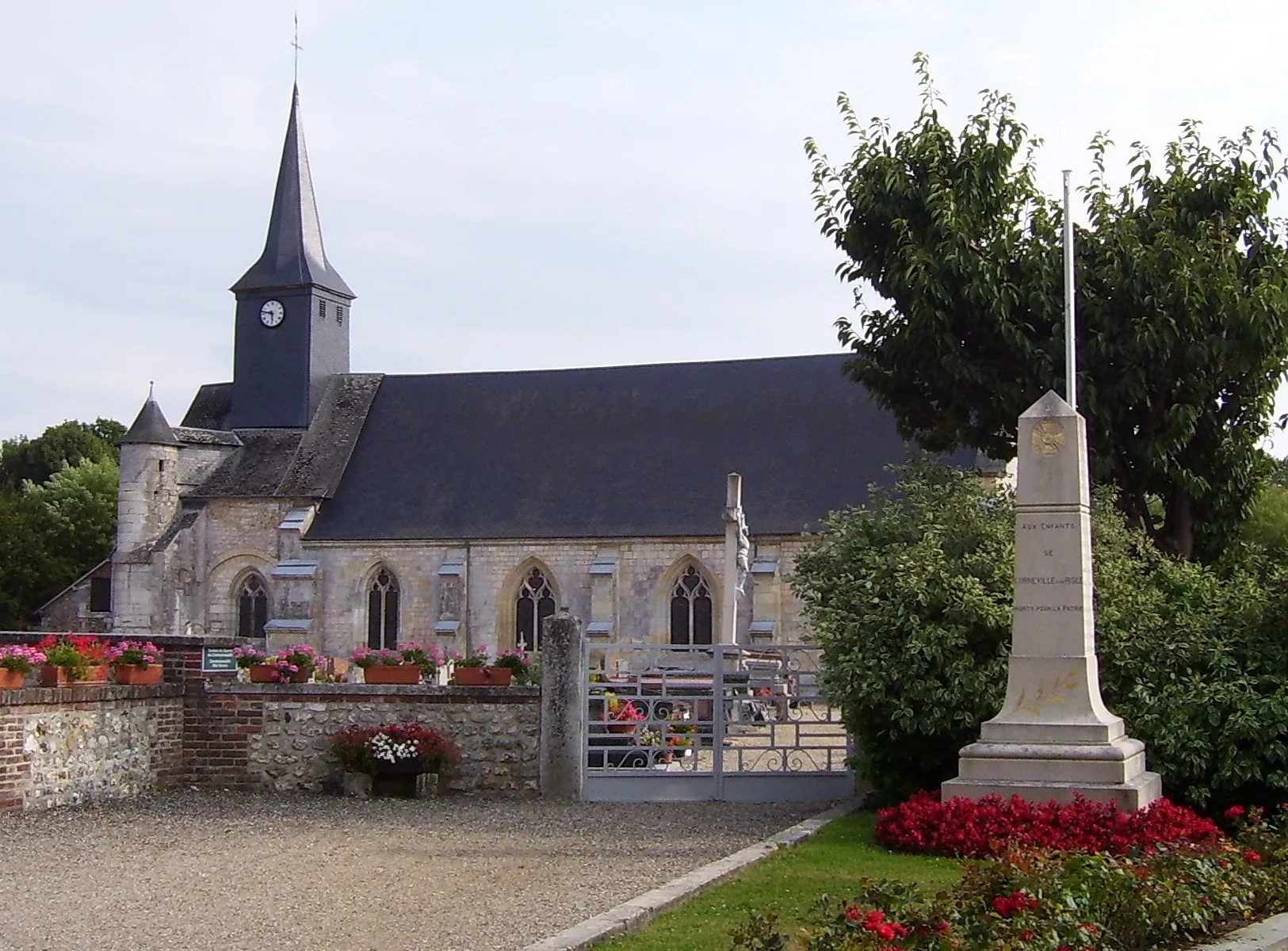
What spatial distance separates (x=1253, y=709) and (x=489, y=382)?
91.4ft

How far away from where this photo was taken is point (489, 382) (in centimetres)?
3709

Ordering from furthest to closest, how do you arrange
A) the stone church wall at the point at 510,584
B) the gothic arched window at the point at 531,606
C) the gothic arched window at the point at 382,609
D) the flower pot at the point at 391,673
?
the gothic arched window at the point at 382,609
the gothic arched window at the point at 531,606
the stone church wall at the point at 510,584
the flower pot at the point at 391,673

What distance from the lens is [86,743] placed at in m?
12.6

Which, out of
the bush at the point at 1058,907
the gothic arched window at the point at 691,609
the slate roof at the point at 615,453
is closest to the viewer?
the bush at the point at 1058,907

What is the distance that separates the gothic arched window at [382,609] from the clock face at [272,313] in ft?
24.4

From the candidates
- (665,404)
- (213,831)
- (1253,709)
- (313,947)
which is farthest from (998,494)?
(665,404)

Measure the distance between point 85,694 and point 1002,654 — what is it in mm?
7569

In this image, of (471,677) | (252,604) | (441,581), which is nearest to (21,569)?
(252,604)

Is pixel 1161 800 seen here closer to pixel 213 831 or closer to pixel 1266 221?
pixel 213 831

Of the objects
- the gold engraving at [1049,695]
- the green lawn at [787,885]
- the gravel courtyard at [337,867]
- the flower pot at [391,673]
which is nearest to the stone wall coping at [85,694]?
the gravel courtyard at [337,867]

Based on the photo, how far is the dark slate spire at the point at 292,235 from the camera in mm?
37031

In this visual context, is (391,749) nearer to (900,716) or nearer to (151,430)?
(900,716)

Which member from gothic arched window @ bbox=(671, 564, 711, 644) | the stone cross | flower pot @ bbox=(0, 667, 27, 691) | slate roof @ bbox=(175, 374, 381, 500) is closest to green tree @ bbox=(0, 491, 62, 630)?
slate roof @ bbox=(175, 374, 381, 500)

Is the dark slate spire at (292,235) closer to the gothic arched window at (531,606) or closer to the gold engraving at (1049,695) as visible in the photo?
the gothic arched window at (531,606)
